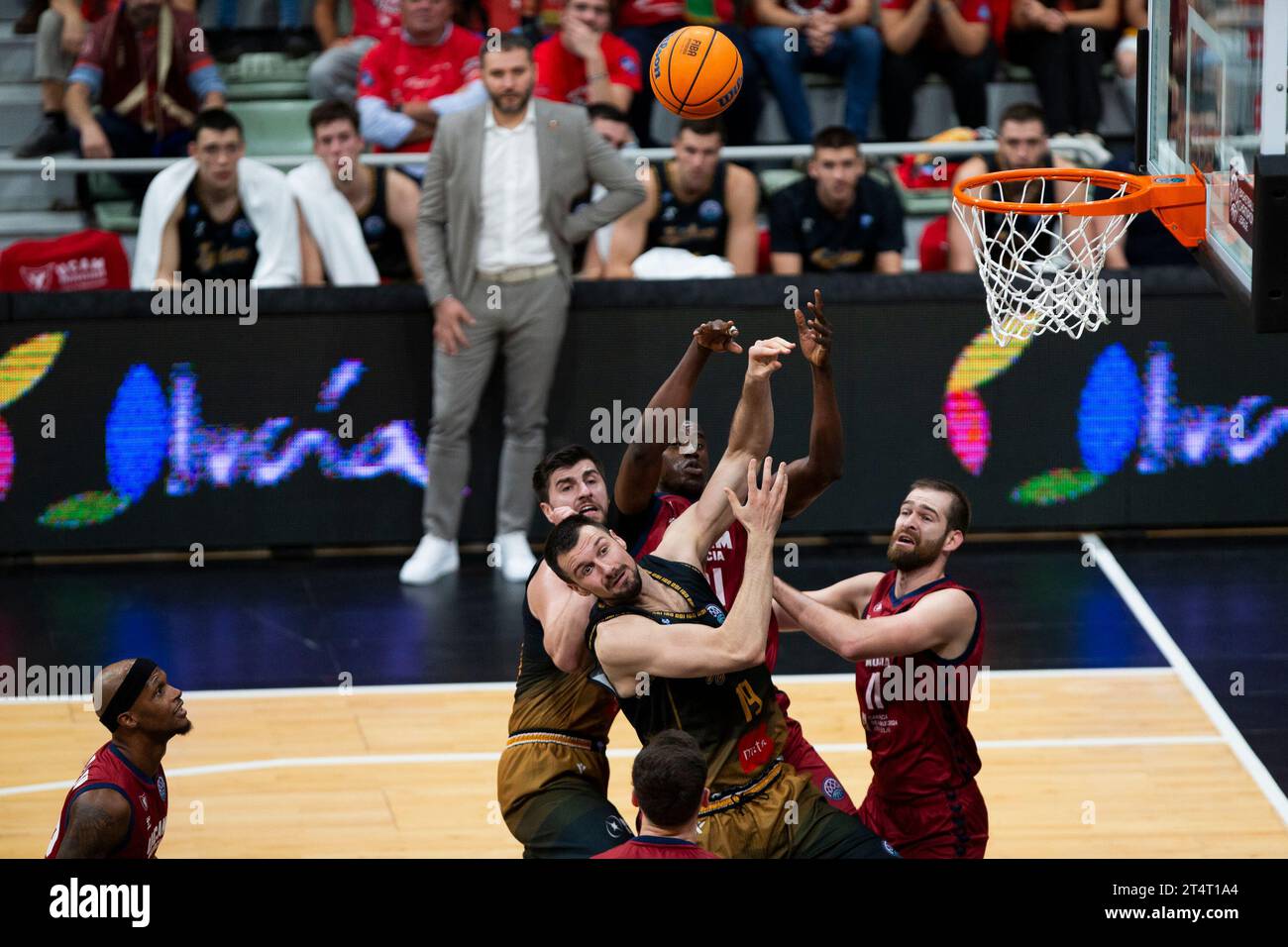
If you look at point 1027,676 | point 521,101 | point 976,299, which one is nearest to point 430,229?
point 521,101

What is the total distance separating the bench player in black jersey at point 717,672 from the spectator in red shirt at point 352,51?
715 cm

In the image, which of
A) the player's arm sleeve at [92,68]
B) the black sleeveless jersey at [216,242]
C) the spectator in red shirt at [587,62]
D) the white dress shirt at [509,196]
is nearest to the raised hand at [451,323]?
the white dress shirt at [509,196]

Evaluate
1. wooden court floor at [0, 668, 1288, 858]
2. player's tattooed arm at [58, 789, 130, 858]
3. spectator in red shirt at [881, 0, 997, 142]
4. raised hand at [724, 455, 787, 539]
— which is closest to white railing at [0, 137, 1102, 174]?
spectator in red shirt at [881, 0, 997, 142]

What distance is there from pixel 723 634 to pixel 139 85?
7.97m

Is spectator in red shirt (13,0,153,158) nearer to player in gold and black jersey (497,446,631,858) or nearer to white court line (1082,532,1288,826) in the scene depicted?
white court line (1082,532,1288,826)

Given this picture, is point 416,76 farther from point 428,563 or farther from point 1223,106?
point 1223,106

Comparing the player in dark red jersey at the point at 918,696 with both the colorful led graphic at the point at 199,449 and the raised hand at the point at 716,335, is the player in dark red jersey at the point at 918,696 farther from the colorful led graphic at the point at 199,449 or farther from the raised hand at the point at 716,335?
the colorful led graphic at the point at 199,449

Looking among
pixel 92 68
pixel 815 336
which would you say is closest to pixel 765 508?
pixel 815 336

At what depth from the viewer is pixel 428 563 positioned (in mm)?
10789

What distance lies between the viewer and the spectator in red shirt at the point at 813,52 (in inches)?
496

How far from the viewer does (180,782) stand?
326 inches

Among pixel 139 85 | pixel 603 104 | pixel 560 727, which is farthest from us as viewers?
pixel 139 85
